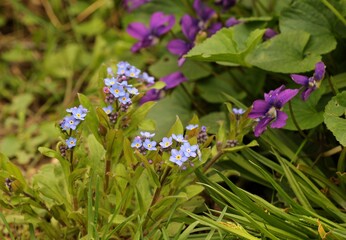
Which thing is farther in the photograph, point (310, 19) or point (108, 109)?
point (310, 19)

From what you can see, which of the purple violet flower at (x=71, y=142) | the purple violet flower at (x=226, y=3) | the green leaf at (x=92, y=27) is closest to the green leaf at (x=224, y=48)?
the purple violet flower at (x=226, y=3)

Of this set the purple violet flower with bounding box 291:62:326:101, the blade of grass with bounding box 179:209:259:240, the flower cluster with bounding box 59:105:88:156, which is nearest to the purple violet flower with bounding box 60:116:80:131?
the flower cluster with bounding box 59:105:88:156

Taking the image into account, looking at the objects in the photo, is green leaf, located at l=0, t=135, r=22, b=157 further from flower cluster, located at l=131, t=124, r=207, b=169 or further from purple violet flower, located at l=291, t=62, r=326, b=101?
purple violet flower, located at l=291, t=62, r=326, b=101

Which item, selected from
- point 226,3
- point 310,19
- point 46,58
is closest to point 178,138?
point 310,19

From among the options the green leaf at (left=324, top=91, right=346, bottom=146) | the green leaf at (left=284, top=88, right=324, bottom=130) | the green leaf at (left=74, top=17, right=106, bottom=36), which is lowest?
the green leaf at (left=324, top=91, right=346, bottom=146)

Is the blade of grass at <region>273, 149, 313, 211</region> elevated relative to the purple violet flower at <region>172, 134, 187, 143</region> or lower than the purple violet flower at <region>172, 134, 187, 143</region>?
lower

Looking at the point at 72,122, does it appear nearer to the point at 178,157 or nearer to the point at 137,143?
the point at 137,143
